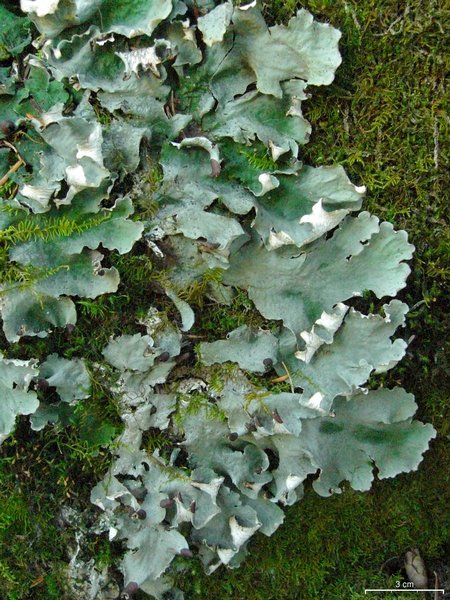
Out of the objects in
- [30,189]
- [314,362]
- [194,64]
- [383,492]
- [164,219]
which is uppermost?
[194,64]

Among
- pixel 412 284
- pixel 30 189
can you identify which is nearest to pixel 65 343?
pixel 30 189

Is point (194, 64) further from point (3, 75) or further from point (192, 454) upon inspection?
point (192, 454)

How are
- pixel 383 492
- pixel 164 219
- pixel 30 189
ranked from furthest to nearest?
pixel 383 492 → pixel 164 219 → pixel 30 189

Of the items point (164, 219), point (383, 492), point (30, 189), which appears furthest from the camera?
point (383, 492)

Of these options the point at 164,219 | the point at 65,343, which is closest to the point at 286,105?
the point at 164,219

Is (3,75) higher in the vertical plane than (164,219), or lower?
higher

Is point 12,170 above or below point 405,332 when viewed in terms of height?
above

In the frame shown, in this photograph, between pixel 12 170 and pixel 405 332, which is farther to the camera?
pixel 405 332

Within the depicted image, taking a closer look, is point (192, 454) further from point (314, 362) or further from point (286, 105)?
point (286, 105)

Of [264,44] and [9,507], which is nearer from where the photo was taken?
[264,44]
